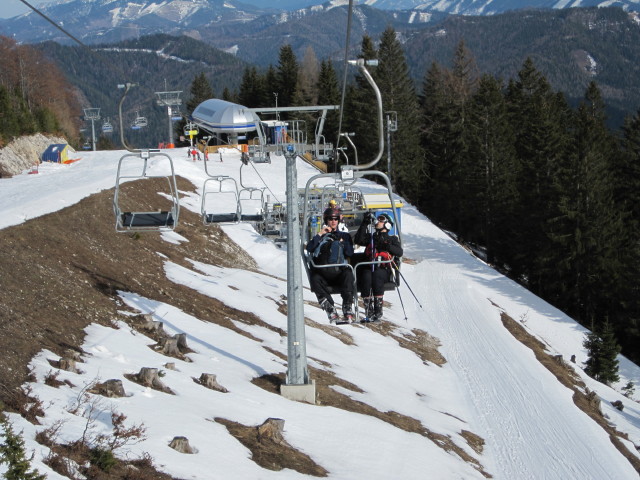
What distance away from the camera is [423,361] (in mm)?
24781

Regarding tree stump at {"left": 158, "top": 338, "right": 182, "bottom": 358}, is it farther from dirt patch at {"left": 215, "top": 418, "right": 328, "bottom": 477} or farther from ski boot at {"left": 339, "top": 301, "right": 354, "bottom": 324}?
ski boot at {"left": 339, "top": 301, "right": 354, "bottom": 324}

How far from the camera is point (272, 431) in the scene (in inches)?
A: 527

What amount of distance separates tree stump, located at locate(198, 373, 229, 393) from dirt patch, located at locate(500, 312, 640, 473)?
1144 centimetres

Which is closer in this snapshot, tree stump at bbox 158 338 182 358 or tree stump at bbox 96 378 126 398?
tree stump at bbox 96 378 126 398

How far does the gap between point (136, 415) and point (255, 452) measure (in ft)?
6.77

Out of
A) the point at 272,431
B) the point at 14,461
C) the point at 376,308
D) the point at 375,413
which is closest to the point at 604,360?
the point at 375,413

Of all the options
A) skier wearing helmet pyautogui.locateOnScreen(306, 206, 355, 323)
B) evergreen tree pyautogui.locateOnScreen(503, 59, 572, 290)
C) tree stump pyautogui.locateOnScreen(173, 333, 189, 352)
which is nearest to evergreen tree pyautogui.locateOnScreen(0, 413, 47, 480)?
skier wearing helmet pyautogui.locateOnScreen(306, 206, 355, 323)

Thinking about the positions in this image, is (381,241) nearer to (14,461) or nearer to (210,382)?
(210,382)

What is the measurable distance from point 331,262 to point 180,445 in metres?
4.09

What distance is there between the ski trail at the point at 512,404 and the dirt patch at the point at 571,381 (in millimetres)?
449

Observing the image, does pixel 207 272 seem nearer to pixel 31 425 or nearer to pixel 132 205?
pixel 132 205

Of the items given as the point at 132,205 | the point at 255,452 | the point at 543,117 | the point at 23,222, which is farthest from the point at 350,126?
Answer: the point at 255,452

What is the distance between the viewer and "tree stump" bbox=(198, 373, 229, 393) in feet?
49.6

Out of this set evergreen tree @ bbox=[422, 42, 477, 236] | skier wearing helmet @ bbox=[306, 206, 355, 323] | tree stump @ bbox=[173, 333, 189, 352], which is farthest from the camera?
evergreen tree @ bbox=[422, 42, 477, 236]
